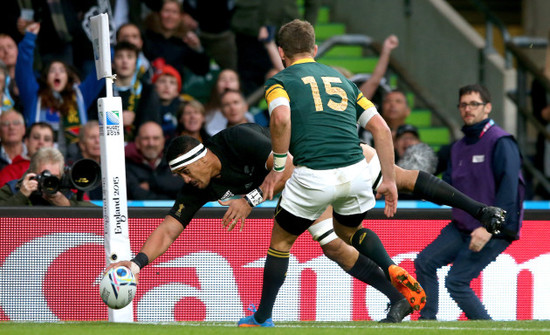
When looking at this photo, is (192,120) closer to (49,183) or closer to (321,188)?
(49,183)

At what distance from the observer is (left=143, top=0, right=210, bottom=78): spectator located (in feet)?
41.7

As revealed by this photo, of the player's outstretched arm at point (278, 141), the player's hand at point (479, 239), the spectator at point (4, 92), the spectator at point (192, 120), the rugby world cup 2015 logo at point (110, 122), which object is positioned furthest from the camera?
the spectator at point (192, 120)

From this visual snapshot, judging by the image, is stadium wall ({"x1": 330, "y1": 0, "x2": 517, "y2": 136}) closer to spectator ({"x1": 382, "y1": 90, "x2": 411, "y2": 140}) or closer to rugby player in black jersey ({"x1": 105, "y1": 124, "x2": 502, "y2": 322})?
spectator ({"x1": 382, "y1": 90, "x2": 411, "y2": 140})

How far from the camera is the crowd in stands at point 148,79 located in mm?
10727

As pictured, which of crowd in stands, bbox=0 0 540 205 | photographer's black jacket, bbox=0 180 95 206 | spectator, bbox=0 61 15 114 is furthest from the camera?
spectator, bbox=0 61 15 114

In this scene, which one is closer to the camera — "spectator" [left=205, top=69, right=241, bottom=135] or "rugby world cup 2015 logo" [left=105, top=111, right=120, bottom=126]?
"rugby world cup 2015 logo" [left=105, top=111, right=120, bottom=126]

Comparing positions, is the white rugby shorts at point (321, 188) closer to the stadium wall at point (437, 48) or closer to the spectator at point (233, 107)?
the spectator at point (233, 107)

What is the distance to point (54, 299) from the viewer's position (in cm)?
913

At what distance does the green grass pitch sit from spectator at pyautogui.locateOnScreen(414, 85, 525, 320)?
945 millimetres

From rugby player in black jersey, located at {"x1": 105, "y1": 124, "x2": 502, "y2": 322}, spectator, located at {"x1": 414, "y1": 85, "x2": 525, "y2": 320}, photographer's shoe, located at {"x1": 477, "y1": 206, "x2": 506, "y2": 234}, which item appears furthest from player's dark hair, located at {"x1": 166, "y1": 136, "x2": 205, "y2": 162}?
spectator, located at {"x1": 414, "y1": 85, "x2": 525, "y2": 320}

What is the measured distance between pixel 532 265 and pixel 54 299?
4279 millimetres

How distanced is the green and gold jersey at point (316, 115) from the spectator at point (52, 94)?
4801mm

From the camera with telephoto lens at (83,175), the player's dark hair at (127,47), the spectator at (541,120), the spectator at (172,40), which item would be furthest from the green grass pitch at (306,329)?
the spectator at (172,40)

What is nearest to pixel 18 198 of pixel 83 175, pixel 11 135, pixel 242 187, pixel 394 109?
pixel 83 175
